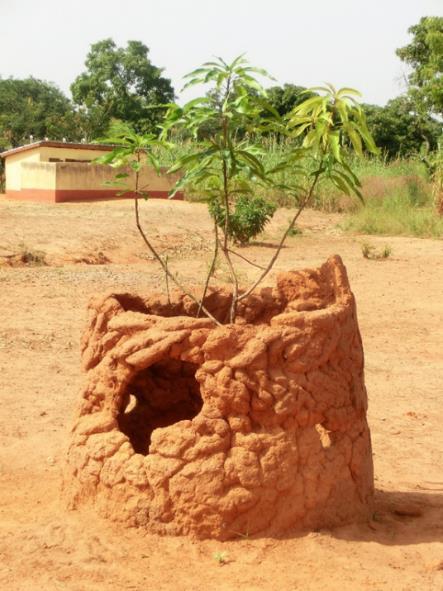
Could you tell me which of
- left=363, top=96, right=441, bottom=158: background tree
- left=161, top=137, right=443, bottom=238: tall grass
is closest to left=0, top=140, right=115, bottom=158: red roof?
left=161, top=137, right=443, bottom=238: tall grass

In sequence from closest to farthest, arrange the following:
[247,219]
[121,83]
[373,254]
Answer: [373,254], [247,219], [121,83]

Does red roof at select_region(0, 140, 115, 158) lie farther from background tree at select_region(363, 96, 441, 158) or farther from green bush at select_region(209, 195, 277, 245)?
background tree at select_region(363, 96, 441, 158)

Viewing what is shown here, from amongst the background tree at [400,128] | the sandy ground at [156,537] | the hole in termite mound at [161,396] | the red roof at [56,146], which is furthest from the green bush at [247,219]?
the background tree at [400,128]

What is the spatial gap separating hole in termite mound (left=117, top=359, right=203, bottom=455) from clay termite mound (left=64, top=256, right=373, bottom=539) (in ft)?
2.17

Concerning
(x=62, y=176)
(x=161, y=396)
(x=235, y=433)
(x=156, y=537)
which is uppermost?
(x=62, y=176)

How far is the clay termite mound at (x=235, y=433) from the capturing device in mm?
4066

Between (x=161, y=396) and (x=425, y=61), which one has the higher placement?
(x=425, y=61)

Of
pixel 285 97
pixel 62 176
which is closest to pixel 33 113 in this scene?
pixel 285 97

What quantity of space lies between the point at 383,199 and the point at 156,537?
63.7ft

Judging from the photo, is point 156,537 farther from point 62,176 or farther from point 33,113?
point 33,113

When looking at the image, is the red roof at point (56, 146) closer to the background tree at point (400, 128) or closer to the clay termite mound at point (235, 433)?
the background tree at point (400, 128)

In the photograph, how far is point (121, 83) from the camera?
42344mm

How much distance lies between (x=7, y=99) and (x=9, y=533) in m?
43.8

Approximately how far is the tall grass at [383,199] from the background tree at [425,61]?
2146 millimetres
